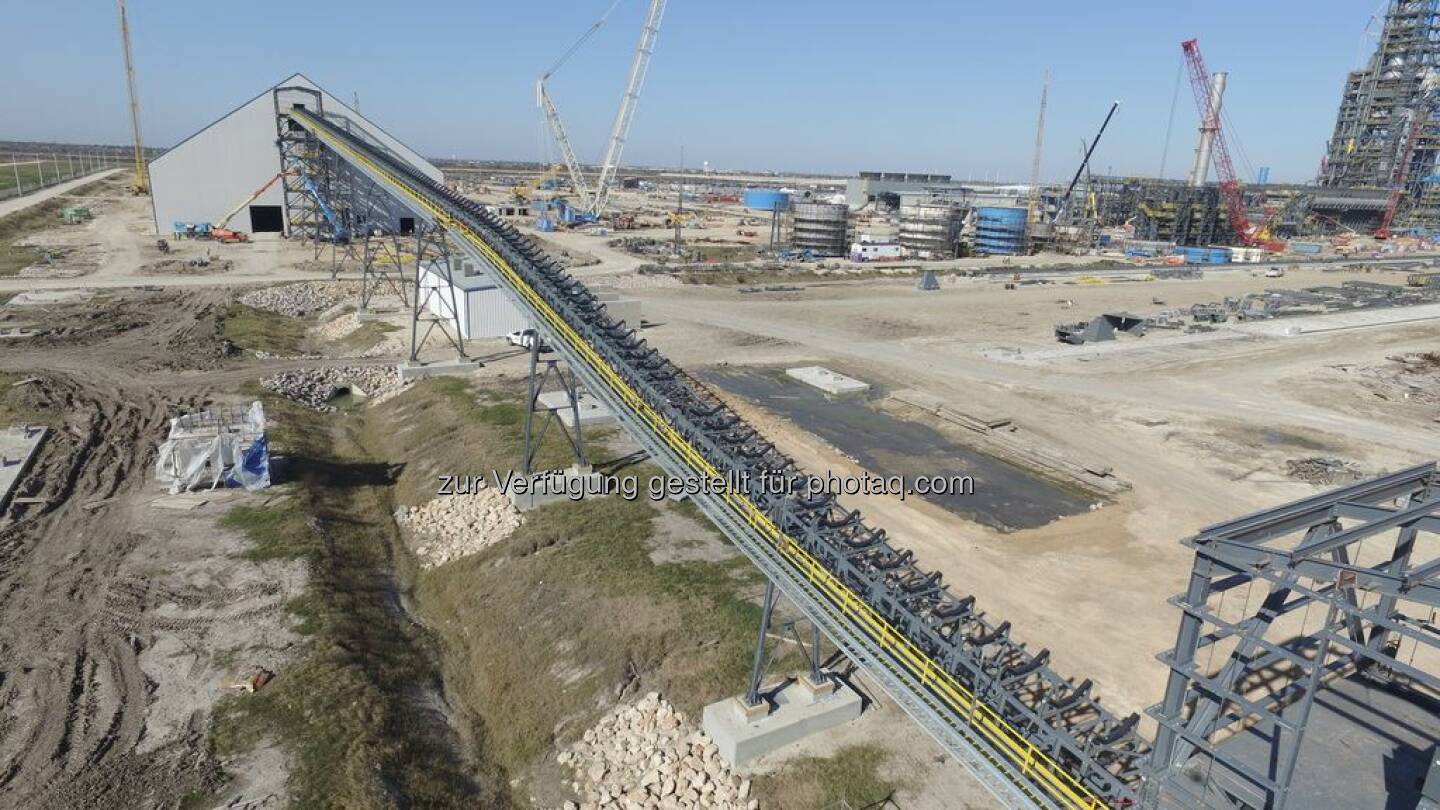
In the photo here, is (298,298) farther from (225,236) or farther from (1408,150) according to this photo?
(1408,150)

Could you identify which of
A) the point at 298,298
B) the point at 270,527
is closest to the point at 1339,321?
the point at 270,527

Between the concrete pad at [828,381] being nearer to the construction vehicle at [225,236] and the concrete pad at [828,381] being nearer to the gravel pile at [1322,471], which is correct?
the gravel pile at [1322,471]

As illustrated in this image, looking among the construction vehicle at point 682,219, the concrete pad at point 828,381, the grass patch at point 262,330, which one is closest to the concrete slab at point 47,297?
the grass patch at point 262,330

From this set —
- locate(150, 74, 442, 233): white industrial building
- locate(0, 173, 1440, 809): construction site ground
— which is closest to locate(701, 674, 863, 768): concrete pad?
locate(0, 173, 1440, 809): construction site ground

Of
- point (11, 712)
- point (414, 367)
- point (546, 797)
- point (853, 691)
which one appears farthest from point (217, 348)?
point (853, 691)

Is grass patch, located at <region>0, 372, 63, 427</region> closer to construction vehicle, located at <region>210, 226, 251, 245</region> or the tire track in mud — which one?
the tire track in mud
